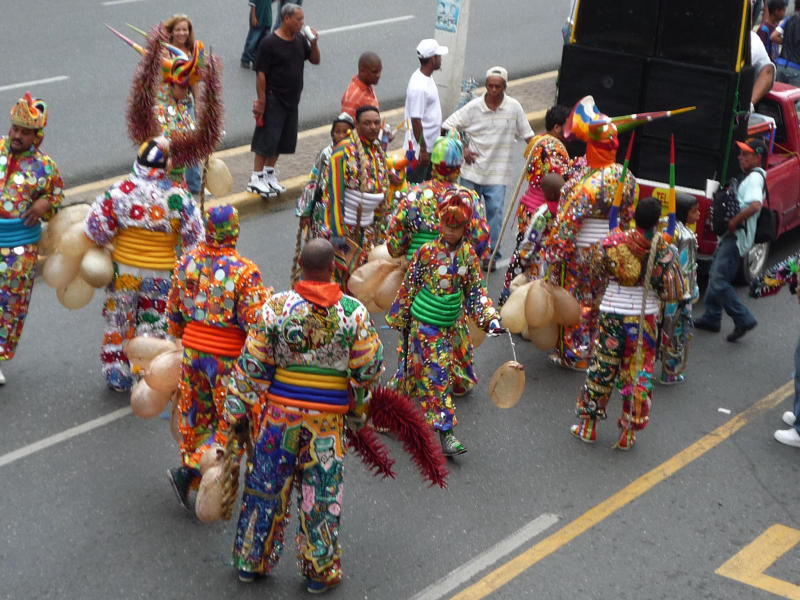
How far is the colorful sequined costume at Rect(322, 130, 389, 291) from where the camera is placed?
31.4 ft

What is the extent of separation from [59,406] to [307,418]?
3.05m

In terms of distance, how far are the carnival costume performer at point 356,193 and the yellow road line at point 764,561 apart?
12.2ft

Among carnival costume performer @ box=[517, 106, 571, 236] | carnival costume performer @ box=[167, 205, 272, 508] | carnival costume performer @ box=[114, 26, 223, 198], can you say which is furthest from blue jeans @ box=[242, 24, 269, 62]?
carnival costume performer @ box=[167, 205, 272, 508]

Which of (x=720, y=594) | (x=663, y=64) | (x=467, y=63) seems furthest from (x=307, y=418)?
(x=467, y=63)

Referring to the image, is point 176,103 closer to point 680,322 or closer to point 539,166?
point 539,166

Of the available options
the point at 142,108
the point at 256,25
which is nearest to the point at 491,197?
the point at 142,108

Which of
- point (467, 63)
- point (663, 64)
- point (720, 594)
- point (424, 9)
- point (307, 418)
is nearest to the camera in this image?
point (307, 418)

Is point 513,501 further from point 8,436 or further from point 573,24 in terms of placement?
point 573,24

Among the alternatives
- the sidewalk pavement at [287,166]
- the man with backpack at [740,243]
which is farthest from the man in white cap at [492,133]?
the sidewalk pavement at [287,166]

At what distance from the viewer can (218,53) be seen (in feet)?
57.6

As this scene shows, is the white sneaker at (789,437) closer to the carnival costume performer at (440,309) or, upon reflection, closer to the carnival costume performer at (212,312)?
the carnival costume performer at (440,309)

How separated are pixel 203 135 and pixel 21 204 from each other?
4.35 feet

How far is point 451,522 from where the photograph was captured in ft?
25.3

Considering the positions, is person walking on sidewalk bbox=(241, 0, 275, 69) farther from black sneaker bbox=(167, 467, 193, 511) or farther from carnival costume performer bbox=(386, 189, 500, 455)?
black sneaker bbox=(167, 467, 193, 511)
